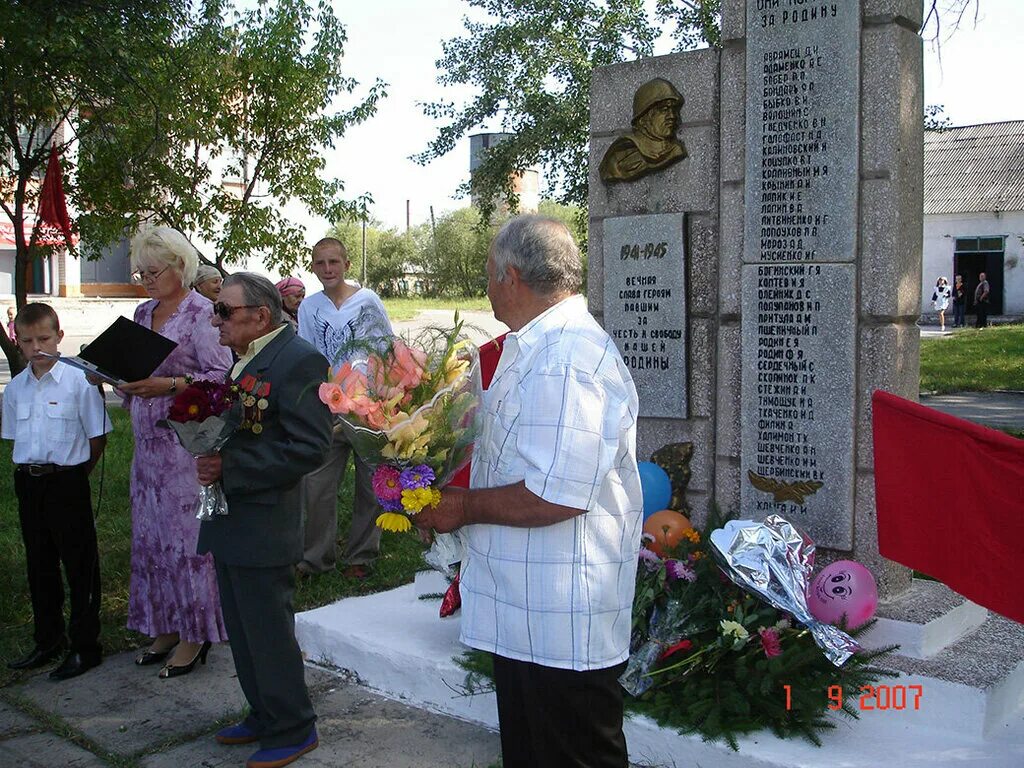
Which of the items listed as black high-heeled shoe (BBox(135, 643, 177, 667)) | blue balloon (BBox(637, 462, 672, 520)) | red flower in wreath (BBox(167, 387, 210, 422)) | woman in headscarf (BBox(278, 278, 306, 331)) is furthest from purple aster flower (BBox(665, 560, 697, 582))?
woman in headscarf (BBox(278, 278, 306, 331))

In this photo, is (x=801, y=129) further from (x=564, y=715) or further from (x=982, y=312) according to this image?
(x=982, y=312)

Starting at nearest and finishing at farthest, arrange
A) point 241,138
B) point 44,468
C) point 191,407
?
point 191,407
point 44,468
point 241,138

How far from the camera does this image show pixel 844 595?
3939 millimetres

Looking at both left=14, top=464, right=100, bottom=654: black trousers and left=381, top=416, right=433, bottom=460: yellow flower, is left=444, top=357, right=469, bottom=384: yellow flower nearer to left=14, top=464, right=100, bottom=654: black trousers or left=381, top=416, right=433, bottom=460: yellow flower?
left=381, top=416, right=433, bottom=460: yellow flower

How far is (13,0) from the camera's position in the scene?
7766 millimetres

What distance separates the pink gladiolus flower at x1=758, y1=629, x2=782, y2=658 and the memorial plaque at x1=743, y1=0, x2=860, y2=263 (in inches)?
65.9

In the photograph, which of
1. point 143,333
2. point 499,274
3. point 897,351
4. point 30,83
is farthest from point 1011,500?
point 30,83

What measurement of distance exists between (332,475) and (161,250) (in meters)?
2.02

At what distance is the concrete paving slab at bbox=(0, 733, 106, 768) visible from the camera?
3801 millimetres

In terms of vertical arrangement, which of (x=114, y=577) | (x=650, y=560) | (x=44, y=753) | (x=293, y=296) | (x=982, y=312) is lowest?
(x=44, y=753)

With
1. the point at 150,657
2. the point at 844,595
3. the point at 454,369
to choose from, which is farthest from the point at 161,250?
the point at 844,595

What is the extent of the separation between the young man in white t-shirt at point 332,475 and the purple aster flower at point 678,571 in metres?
2.35

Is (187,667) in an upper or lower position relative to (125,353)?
lower

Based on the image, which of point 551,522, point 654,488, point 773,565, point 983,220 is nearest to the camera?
point 551,522
